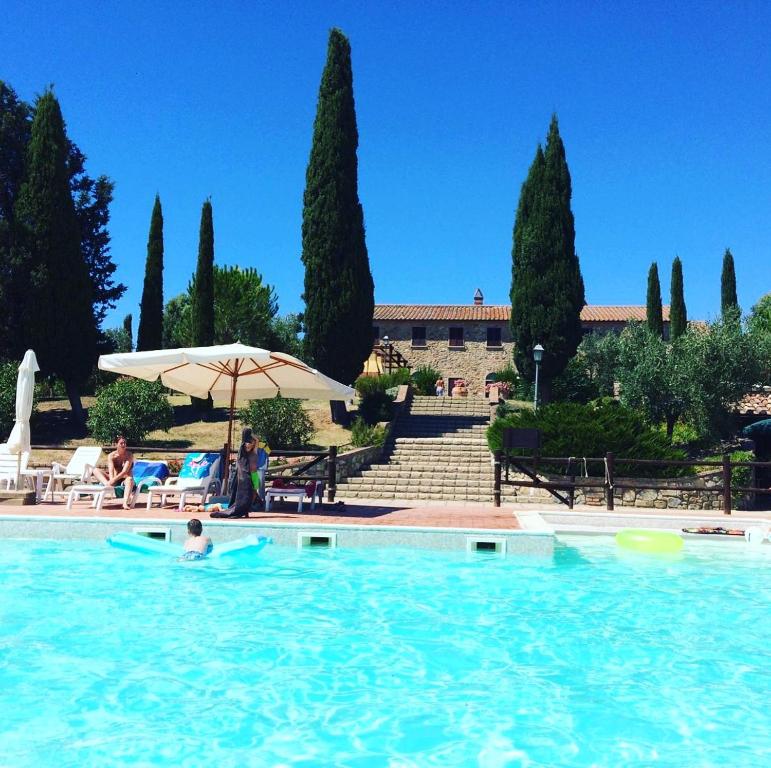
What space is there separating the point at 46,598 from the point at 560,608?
5275mm

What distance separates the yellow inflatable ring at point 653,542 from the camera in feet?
34.7

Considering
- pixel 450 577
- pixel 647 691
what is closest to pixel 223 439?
pixel 450 577

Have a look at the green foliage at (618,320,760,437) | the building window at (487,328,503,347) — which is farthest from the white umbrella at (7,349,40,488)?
the building window at (487,328,503,347)

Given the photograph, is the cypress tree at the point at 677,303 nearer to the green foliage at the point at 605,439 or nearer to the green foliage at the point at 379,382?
the green foliage at the point at 379,382

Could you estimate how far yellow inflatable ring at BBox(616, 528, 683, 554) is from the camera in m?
10.6

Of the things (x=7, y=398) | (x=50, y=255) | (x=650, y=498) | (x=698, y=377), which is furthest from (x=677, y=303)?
(x=7, y=398)

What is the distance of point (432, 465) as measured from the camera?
19266 mm

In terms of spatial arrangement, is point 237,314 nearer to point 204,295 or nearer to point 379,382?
point 204,295

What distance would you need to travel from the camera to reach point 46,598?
7.51m

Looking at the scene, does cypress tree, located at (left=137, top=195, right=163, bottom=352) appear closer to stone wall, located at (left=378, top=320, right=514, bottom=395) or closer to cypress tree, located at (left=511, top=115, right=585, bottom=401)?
cypress tree, located at (left=511, top=115, right=585, bottom=401)

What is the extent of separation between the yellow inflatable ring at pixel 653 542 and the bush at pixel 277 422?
443 inches

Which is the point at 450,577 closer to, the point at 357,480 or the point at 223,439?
the point at 357,480

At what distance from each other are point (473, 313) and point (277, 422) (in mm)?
28567

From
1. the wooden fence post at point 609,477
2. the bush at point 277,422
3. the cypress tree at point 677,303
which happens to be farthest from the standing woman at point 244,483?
the cypress tree at point 677,303
